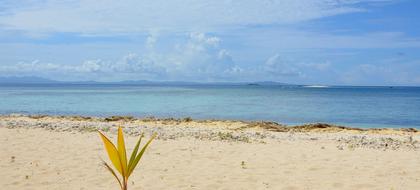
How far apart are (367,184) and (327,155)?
339 centimetres

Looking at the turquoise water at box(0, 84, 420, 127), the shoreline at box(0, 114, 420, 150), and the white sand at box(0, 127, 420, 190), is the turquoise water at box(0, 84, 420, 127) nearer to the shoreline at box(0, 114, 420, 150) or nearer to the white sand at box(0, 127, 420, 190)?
the shoreline at box(0, 114, 420, 150)

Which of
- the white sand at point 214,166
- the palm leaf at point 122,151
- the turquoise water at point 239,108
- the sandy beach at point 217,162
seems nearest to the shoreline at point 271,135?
the sandy beach at point 217,162

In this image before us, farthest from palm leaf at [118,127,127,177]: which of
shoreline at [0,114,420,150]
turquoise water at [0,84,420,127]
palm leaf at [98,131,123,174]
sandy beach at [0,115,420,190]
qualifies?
turquoise water at [0,84,420,127]

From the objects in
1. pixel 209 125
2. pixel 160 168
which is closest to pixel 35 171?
pixel 160 168

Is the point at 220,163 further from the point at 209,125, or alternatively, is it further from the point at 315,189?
the point at 209,125

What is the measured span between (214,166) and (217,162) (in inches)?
21.5

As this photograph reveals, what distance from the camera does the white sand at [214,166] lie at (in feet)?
32.3

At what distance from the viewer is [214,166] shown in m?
11.6

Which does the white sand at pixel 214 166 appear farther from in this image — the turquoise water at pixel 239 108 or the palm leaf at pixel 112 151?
the turquoise water at pixel 239 108

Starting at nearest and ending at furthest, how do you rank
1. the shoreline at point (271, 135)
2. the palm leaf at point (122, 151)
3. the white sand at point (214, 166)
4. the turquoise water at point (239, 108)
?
the palm leaf at point (122, 151)
the white sand at point (214, 166)
the shoreline at point (271, 135)
the turquoise water at point (239, 108)

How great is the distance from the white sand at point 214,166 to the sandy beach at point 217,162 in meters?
0.02

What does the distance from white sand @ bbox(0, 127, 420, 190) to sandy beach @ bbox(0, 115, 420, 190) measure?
2cm

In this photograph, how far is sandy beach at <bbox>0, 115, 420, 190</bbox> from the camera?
9898mm

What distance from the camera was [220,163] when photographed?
472 inches
